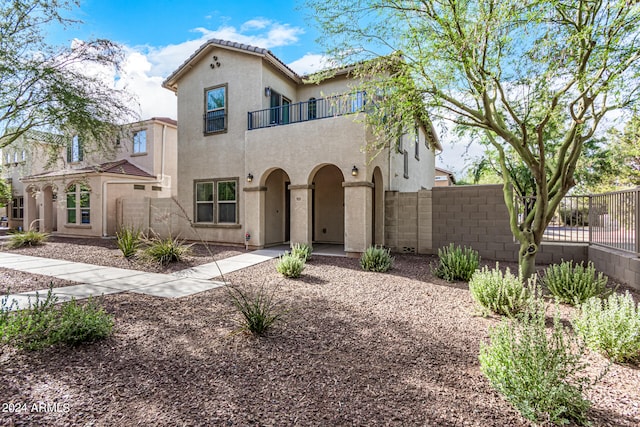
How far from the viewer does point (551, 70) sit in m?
5.19

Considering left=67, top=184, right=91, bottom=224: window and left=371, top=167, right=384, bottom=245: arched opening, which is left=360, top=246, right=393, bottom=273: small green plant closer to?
left=371, top=167, right=384, bottom=245: arched opening

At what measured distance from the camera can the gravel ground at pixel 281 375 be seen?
250cm

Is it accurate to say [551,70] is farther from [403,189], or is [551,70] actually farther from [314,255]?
[403,189]

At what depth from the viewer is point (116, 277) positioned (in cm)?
734

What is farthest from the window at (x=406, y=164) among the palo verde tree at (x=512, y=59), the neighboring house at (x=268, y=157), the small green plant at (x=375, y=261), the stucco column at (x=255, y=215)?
the palo verde tree at (x=512, y=59)

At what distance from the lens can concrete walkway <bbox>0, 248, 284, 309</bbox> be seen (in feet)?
19.5

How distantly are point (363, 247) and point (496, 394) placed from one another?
286 inches

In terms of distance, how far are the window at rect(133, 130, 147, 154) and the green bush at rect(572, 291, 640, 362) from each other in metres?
19.9

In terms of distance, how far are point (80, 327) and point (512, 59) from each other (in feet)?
26.4

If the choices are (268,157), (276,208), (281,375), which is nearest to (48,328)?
(281,375)

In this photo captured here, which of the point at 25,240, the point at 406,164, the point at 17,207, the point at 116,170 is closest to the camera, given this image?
the point at 25,240

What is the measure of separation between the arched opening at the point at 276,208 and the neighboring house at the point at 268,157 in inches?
1.6

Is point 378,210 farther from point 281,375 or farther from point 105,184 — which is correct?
point 105,184

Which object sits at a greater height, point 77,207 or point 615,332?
point 77,207
